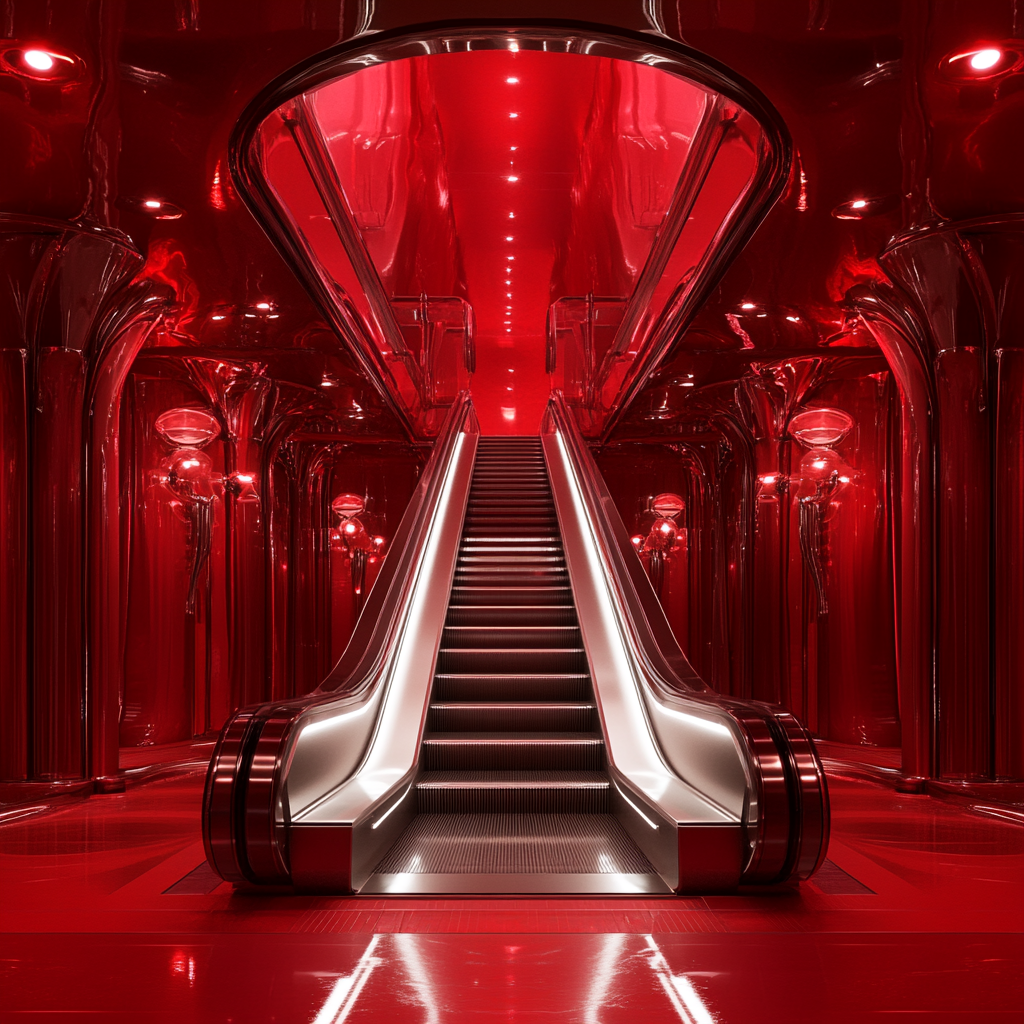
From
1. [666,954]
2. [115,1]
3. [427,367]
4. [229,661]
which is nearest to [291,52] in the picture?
[115,1]

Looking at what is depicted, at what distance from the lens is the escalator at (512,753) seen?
378 centimetres

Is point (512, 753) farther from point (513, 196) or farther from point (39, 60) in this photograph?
point (513, 196)

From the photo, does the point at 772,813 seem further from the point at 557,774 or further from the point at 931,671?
the point at 931,671

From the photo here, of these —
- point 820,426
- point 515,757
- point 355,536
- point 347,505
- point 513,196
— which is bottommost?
point 515,757

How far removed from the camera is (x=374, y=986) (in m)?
2.59

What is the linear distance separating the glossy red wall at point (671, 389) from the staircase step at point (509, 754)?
105 inches

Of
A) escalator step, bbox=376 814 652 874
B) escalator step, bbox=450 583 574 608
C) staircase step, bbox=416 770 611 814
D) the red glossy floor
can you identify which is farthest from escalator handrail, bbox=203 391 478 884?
escalator step, bbox=450 583 574 608

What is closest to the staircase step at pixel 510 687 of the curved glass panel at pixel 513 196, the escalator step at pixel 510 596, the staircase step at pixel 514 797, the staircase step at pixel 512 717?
the staircase step at pixel 512 717

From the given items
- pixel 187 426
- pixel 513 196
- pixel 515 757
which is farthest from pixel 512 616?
pixel 513 196

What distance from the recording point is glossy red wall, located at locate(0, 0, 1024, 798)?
13.8 ft

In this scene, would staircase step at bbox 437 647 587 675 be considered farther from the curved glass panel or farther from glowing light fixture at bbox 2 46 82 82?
glowing light fixture at bbox 2 46 82 82

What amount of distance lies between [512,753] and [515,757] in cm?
3

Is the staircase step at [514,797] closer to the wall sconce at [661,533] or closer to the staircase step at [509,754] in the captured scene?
the staircase step at [509,754]

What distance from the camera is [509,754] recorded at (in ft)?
16.5
